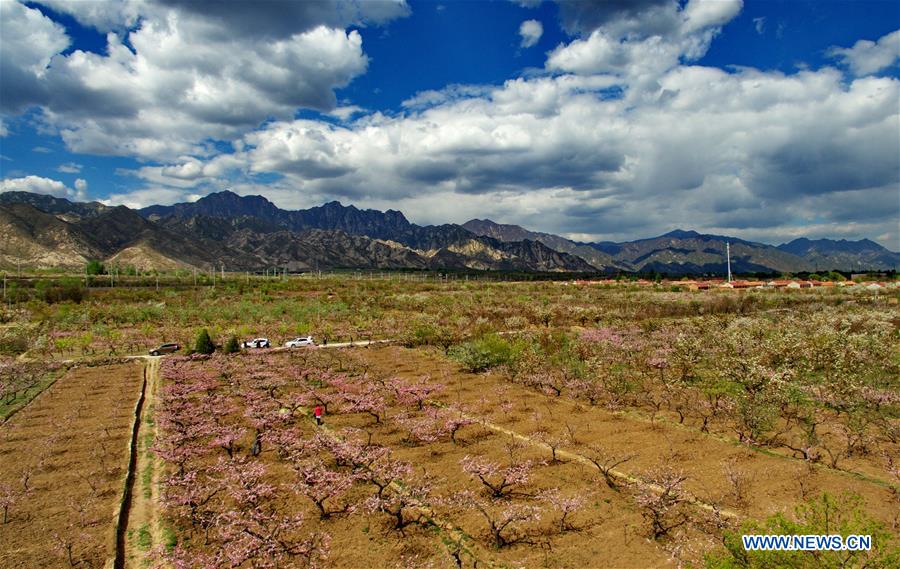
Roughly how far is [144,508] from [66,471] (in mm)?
3837

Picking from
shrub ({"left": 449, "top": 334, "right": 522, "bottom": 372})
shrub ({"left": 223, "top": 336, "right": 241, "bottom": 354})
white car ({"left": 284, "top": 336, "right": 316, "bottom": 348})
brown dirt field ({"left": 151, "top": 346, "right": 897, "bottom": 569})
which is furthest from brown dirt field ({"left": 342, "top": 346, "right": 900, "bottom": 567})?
shrub ({"left": 223, "top": 336, "right": 241, "bottom": 354})

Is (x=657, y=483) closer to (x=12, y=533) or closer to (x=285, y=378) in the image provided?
(x=12, y=533)

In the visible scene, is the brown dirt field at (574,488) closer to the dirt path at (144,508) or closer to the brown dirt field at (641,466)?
the brown dirt field at (641,466)

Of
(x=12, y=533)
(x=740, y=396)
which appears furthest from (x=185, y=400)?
(x=740, y=396)

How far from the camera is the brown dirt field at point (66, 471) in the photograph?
30.2ft

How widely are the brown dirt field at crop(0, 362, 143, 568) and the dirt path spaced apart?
35cm

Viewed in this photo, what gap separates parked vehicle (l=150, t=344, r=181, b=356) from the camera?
33188 mm

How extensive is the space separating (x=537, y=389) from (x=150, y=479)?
13.6 m

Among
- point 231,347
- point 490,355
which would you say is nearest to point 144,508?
point 490,355

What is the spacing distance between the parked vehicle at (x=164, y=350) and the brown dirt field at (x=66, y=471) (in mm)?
11409

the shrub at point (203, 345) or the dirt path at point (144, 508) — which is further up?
the shrub at point (203, 345)

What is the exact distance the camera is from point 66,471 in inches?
500

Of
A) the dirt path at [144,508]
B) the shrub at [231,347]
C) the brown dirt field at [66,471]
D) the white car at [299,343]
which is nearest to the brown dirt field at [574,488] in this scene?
the dirt path at [144,508]

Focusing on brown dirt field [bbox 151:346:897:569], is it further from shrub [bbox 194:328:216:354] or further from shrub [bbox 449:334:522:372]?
shrub [bbox 194:328:216:354]
